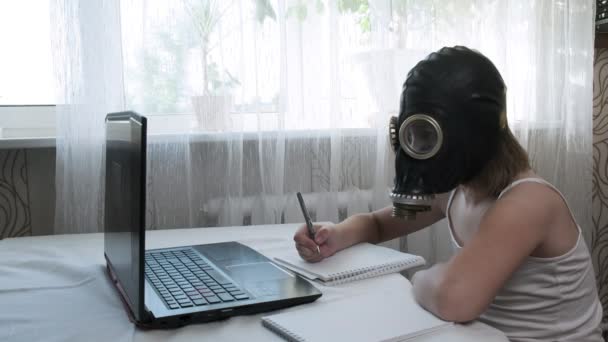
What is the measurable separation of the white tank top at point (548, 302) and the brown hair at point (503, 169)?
2cm

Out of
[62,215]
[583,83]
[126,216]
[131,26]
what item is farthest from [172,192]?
[583,83]

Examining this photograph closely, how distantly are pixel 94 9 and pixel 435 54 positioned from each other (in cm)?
102

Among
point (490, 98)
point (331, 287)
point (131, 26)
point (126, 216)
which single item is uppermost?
point (131, 26)

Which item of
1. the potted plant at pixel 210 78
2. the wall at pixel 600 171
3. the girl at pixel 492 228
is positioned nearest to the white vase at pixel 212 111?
the potted plant at pixel 210 78

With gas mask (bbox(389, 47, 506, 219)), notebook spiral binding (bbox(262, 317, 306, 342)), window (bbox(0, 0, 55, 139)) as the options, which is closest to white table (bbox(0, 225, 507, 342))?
notebook spiral binding (bbox(262, 317, 306, 342))

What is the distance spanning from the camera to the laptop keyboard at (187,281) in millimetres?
749

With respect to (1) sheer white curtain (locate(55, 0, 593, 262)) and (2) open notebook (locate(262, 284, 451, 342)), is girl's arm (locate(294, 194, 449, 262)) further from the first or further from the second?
(1) sheer white curtain (locate(55, 0, 593, 262))

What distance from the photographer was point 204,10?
152 cm

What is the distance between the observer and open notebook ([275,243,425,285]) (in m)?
0.87

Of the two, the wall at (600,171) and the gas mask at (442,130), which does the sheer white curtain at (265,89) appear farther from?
the gas mask at (442,130)

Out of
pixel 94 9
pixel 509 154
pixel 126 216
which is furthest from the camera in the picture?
pixel 94 9

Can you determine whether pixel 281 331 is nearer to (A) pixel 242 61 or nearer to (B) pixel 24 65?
(A) pixel 242 61

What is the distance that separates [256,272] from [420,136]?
0.33 metres

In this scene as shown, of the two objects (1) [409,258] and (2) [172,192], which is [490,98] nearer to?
(1) [409,258]
